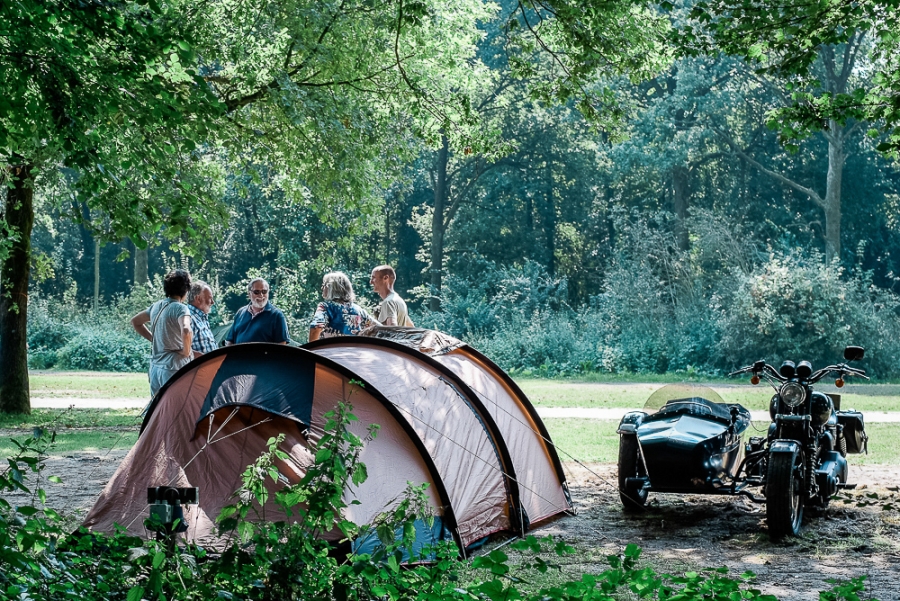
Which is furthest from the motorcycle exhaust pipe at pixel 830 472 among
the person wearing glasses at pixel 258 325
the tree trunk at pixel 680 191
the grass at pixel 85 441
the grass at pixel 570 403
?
the tree trunk at pixel 680 191

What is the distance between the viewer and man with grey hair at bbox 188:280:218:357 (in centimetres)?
836

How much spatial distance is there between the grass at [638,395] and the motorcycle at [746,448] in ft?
26.8

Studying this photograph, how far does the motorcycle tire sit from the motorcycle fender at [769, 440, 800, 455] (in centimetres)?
2

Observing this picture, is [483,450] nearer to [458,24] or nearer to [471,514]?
[471,514]

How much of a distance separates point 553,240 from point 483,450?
3213cm

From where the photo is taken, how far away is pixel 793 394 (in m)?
7.06

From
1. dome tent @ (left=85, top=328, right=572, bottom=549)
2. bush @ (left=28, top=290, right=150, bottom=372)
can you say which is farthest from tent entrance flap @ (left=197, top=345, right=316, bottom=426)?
bush @ (left=28, top=290, right=150, bottom=372)

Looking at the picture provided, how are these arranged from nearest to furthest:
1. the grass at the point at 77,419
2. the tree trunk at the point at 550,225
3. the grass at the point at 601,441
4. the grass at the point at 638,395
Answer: the grass at the point at 601,441 < the grass at the point at 77,419 < the grass at the point at 638,395 < the tree trunk at the point at 550,225

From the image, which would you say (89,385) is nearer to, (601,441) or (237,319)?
(601,441)

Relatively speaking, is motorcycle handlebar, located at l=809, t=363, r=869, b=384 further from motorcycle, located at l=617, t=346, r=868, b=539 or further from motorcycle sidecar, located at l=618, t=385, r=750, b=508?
motorcycle sidecar, located at l=618, t=385, r=750, b=508

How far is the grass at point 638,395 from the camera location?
53.7ft

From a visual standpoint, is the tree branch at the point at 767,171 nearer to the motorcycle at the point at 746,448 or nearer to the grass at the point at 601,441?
the grass at the point at 601,441

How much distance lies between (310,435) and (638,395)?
1320 cm

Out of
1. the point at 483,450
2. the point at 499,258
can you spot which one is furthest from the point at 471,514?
the point at 499,258
